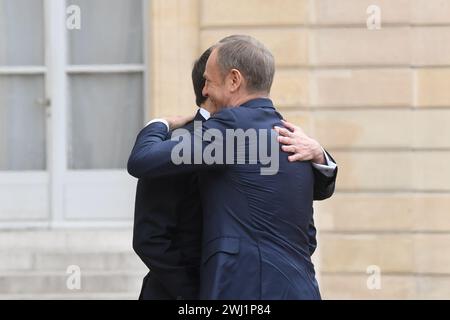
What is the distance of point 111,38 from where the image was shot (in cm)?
798

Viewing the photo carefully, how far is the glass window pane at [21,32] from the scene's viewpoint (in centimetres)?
802

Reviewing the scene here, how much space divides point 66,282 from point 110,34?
6.56ft

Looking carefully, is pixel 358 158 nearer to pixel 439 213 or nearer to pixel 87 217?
pixel 439 213

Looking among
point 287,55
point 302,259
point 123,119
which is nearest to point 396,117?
point 287,55

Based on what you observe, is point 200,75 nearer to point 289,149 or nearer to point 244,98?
point 244,98

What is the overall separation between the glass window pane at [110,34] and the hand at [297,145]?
4.65 meters

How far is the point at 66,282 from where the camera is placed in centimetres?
733

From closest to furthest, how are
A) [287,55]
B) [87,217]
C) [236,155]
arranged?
[236,155]
[287,55]
[87,217]

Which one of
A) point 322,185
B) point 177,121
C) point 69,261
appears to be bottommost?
point 69,261

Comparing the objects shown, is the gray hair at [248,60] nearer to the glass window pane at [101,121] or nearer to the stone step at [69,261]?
the stone step at [69,261]

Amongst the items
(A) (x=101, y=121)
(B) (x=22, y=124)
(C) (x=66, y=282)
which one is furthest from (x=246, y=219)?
(B) (x=22, y=124)

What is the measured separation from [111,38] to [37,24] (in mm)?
604

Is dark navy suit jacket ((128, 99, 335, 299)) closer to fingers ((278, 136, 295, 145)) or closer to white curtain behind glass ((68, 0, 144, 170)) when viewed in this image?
fingers ((278, 136, 295, 145))

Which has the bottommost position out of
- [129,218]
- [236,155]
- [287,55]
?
[129,218]
